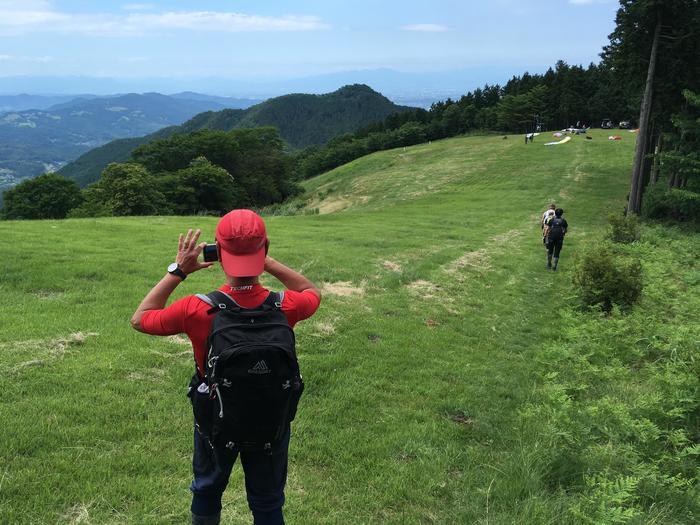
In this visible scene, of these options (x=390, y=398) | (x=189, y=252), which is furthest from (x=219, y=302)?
(x=390, y=398)

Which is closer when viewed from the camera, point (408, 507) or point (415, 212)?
point (408, 507)

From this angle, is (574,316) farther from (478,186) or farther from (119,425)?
(478,186)

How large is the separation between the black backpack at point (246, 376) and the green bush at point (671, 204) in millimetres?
25174

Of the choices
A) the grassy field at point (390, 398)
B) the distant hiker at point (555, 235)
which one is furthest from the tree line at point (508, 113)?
the grassy field at point (390, 398)

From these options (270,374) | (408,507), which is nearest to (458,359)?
(408,507)

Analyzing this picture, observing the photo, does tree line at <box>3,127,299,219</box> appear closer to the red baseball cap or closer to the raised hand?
the raised hand

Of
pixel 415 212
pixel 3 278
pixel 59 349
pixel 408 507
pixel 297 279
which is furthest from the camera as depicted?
pixel 415 212

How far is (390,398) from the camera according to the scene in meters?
6.21

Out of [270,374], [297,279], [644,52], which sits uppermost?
[644,52]

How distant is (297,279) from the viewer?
3.23 meters

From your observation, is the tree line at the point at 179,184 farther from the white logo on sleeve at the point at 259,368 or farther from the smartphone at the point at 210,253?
the white logo on sleeve at the point at 259,368

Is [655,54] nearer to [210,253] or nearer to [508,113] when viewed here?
[210,253]

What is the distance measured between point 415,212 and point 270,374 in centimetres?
3006

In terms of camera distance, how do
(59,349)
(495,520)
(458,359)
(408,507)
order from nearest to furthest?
(495,520), (408,507), (59,349), (458,359)
